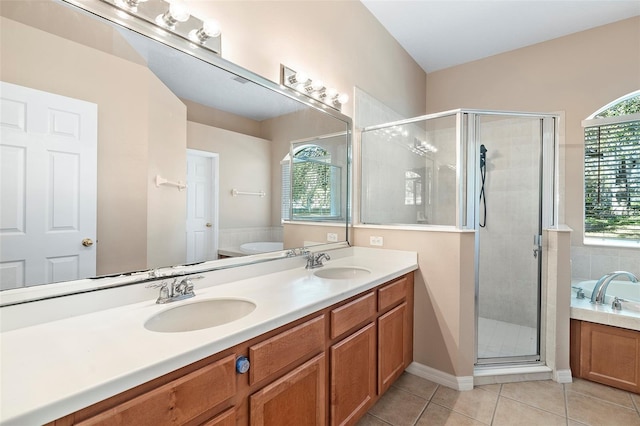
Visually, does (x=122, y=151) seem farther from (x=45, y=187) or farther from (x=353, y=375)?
(x=353, y=375)

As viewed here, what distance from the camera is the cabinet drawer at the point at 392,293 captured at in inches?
72.0

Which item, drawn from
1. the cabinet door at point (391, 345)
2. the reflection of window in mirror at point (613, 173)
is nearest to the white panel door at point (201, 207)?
the cabinet door at point (391, 345)

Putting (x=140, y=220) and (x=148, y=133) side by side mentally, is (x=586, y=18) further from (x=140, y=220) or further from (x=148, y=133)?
(x=140, y=220)

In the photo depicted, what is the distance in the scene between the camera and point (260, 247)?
181cm

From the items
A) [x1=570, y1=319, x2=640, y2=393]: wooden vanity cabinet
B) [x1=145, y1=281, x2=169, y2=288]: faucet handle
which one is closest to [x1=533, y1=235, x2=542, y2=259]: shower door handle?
[x1=570, y1=319, x2=640, y2=393]: wooden vanity cabinet

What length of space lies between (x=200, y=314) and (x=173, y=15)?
1280 millimetres

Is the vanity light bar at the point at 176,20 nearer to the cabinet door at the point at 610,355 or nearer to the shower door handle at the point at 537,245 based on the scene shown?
the shower door handle at the point at 537,245

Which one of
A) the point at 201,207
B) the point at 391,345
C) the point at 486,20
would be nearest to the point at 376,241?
the point at 391,345

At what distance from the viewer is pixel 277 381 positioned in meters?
1.13

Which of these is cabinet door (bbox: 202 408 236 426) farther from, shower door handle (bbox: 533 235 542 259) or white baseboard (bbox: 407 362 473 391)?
shower door handle (bbox: 533 235 542 259)

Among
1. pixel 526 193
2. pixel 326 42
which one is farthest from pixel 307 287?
pixel 526 193

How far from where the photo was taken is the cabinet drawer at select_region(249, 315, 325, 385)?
1046 mm

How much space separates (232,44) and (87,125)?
0.86m

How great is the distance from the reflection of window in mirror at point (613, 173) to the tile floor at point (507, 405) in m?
1.54
